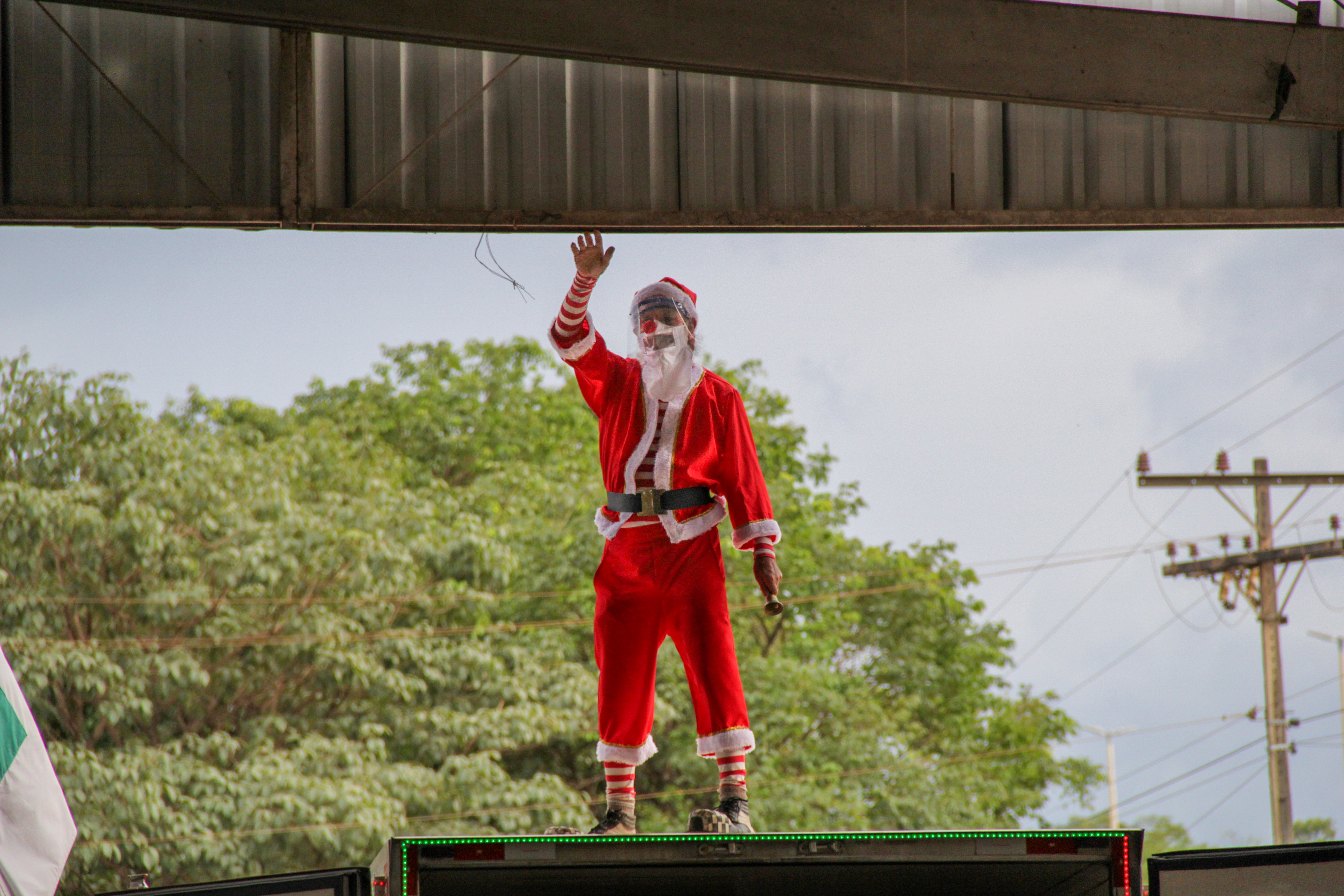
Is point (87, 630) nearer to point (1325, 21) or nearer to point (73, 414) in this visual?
point (73, 414)

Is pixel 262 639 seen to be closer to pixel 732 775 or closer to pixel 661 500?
pixel 661 500

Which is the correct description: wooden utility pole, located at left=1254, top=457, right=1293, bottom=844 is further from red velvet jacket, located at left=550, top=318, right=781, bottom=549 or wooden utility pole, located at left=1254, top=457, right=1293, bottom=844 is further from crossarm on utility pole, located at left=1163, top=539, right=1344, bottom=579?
red velvet jacket, located at left=550, top=318, right=781, bottom=549

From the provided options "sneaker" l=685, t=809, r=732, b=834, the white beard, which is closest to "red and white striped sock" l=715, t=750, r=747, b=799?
"sneaker" l=685, t=809, r=732, b=834

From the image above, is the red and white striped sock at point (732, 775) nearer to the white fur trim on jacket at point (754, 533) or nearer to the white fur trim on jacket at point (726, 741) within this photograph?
the white fur trim on jacket at point (726, 741)

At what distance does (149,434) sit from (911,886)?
34.6ft

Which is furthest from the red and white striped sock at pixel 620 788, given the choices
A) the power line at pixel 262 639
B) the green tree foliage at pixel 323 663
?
the power line at pixel 262 639

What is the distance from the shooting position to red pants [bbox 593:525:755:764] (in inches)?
190

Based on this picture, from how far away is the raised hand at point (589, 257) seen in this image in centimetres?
502

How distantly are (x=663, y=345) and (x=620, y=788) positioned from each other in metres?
1.56

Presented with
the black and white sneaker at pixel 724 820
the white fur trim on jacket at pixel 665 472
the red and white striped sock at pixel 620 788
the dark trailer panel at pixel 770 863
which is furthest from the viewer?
the white fur trim on jacket at pixel 665 472

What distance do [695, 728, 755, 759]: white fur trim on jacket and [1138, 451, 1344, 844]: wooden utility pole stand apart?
13.1 meters

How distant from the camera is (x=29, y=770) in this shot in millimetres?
3727

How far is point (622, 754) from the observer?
15.8 ft

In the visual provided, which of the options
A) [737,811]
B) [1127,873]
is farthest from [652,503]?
[1127,873]
